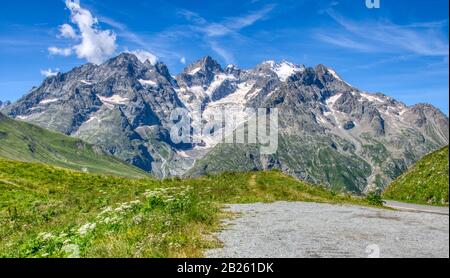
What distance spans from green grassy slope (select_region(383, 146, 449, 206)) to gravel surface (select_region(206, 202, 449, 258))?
615 inches

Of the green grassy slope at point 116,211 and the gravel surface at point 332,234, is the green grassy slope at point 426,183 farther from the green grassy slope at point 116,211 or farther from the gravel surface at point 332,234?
the gravel surface at point 332,234

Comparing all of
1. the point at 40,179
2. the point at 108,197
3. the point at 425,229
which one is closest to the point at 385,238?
the point at 425,229

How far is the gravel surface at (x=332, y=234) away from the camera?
18812 mm

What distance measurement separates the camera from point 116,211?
99.7 feet

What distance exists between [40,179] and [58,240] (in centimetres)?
4151

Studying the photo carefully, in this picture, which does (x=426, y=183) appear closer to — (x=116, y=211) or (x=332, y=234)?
(x=332, y=234)

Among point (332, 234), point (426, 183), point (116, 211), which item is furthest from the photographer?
point (426, 183)

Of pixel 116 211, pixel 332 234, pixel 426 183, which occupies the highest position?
pixel 426 183

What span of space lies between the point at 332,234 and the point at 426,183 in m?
33.4

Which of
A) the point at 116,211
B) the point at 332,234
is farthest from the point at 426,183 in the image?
the point at 116,211

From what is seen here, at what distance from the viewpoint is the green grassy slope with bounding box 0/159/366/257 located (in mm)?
20103

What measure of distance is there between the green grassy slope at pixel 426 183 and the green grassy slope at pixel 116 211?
862 cm

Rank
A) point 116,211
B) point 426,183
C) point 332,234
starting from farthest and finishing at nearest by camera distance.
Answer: point 426,183 → point 116,211 → point 332,234

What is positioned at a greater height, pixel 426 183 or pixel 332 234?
pixel 426 183
